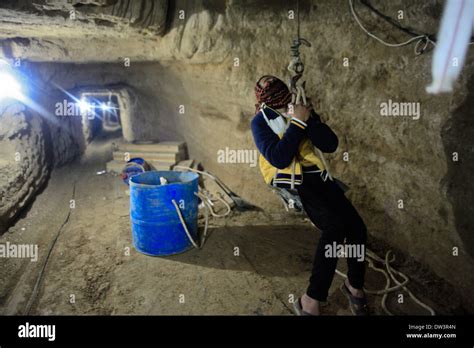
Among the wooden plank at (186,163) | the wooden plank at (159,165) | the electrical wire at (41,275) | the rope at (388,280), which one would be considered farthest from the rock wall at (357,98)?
the electrical wire at (41,275)

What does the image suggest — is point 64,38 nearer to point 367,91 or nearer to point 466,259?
point 367,91

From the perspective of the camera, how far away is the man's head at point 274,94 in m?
2.75

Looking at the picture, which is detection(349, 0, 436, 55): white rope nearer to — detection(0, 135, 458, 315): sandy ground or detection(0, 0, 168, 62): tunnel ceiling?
detection(0, 135, 458, 315): sandy ground

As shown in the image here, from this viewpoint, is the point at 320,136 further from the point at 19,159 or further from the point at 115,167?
the point at 115,167

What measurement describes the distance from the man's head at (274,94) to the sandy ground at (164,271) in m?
1.79

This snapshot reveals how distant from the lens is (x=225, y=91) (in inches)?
233

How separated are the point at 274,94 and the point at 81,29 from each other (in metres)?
3.66

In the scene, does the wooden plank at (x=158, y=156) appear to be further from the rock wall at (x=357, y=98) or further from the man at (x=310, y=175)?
the man at (x=310, y=175)

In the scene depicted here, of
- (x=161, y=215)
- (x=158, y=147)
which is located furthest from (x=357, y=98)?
(x=158, y=147)

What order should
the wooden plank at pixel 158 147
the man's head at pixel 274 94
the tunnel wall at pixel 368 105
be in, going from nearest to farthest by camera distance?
the man's head at pixel 274 94 < the tunnel wall at pixel 368 105 < the wooden plank at pixel 158 147

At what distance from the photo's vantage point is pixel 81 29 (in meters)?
4.95

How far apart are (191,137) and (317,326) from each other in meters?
5.74

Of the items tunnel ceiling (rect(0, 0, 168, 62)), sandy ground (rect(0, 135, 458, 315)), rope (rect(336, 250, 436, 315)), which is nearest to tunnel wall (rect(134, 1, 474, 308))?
rope (rect(336, 250, 436, 315))

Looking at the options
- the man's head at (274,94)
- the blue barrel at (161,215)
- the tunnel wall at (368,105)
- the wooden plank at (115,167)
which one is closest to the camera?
the man's head at (274,94)
